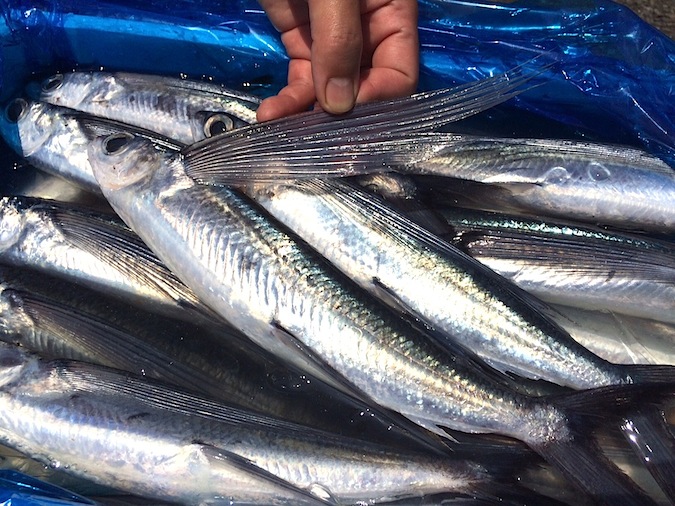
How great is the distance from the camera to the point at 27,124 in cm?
222

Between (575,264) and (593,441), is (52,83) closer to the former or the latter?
(575,264)

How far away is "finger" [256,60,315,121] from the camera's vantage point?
2.05 metres

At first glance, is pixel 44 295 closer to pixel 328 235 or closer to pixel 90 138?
pixel 90 138

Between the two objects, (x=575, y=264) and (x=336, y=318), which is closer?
(x=336, y=318)

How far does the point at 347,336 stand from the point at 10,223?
1.28 m

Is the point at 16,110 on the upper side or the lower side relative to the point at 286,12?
lower

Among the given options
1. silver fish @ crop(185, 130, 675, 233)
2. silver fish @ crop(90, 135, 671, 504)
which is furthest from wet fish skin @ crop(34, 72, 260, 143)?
silver fish @ crop(185, 130, 675, 233)

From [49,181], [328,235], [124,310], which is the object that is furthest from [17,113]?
[328,235]

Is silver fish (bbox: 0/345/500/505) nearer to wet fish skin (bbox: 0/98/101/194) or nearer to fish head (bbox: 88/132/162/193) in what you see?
fish head (bbox: 88/132/162/193)

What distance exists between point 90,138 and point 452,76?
137 centimetres

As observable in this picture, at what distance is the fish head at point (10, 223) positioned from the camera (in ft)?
6.84

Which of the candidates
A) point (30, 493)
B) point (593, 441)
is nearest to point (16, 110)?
point (30, 493)

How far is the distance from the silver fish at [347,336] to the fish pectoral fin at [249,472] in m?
0.31

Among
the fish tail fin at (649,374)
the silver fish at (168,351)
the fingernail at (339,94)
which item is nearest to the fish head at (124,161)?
the silver fish at (168,351)
